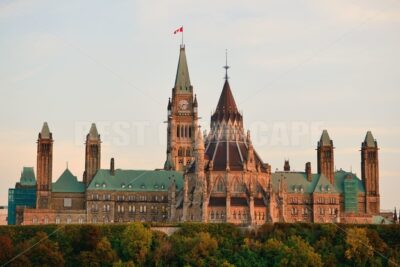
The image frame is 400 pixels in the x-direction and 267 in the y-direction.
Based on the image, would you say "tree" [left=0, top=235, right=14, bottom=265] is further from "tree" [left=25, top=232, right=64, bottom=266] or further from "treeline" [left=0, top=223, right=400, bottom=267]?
"tree" [left=25, top=232, right=64, bottom=266]

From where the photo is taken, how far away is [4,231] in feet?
563

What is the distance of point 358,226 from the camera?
17788 cm

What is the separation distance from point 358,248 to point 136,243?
32.0 meters

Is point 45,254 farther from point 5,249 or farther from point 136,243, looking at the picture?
point 136,243

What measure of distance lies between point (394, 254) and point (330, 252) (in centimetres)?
921

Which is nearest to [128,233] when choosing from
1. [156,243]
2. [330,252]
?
[156,243]

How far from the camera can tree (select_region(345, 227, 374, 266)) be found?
Answer: 160 metres

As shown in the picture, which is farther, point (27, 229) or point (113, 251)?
point (27, 229)

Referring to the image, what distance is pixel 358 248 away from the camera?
6373 inches

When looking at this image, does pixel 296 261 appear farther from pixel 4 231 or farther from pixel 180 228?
pixel 4 231

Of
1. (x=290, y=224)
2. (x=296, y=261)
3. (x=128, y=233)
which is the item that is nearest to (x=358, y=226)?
(x=290, y=224)

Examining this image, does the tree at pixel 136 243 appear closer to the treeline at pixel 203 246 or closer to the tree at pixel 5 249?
the treeline at pixel 203 246

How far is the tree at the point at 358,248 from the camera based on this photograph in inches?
6299

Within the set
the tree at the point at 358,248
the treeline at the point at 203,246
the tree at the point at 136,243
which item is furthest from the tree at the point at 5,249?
the tree at the point at 358,248
